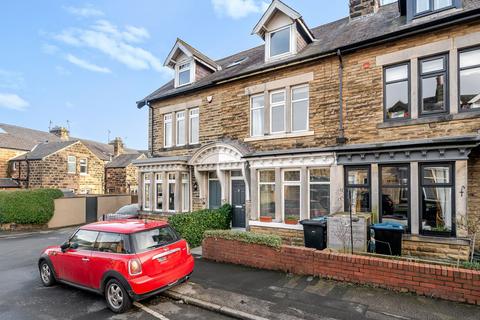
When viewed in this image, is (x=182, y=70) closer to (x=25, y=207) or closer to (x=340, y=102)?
(x=340, y=102)

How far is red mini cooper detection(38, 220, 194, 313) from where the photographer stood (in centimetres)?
529

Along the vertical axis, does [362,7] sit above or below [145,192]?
above

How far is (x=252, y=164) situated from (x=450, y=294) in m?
7.14

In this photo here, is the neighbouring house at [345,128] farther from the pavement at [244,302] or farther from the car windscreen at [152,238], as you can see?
the car windscreen at [152,238]

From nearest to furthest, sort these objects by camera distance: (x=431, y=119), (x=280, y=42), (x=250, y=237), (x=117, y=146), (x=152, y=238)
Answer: (x=152, y=238) → (x=250, y=237) → (x=431, y=119) → (x=280, y=42) → (x=117, y=146)

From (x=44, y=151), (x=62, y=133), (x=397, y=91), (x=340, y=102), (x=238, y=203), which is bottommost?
(x=238, y=203)

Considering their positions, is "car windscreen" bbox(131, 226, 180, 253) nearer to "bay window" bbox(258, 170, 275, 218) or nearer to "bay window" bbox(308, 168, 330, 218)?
"bay window" bbox(258, 170, 275, 218)

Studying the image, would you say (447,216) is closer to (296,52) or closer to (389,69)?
(389,69)

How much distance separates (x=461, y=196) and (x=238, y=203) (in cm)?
792

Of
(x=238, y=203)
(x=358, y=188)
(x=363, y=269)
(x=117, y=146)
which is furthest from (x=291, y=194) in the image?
(x=117, y=146)

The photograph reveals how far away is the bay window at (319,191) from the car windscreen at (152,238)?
5.36 meters

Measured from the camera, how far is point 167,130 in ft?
49.5

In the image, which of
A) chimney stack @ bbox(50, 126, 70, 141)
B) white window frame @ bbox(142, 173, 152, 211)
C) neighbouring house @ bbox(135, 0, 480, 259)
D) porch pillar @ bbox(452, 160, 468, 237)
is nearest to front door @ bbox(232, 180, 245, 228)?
neighbouring house @ bbox(135, 0, 480, 259)

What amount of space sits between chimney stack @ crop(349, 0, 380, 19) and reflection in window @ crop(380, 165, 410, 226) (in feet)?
24.1
